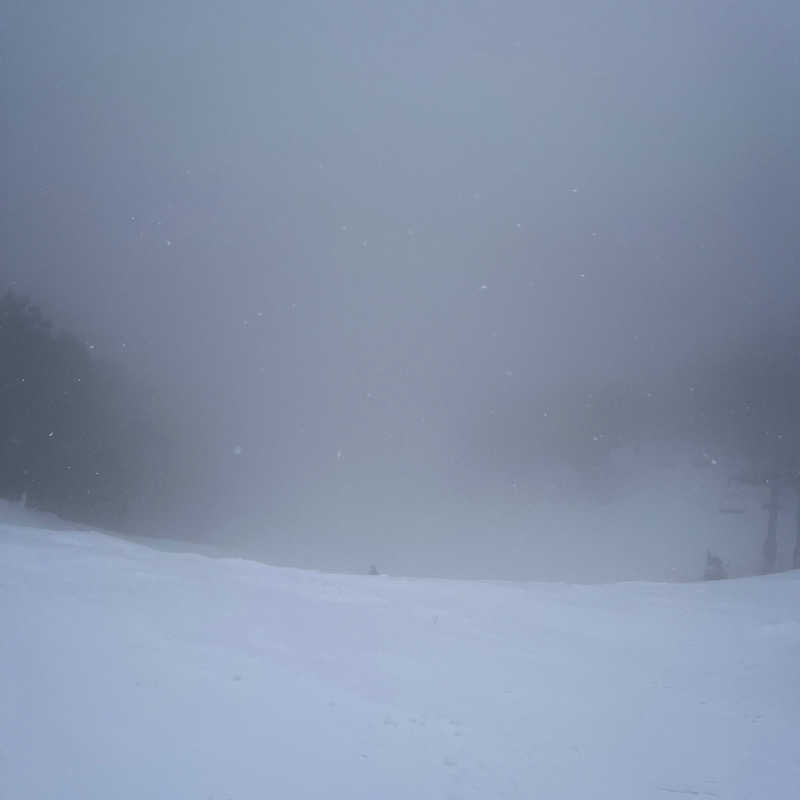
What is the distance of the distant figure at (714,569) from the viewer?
37.7 meters

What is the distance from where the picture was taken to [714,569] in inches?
1497

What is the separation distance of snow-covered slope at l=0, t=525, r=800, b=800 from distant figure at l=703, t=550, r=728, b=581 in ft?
72.0

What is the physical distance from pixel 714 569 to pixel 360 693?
33644 millimetres

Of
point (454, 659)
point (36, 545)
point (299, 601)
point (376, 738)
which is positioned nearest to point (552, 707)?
point (454, 659)

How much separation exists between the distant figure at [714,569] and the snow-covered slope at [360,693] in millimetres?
21951

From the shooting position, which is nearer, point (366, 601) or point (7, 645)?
point (7, 645)

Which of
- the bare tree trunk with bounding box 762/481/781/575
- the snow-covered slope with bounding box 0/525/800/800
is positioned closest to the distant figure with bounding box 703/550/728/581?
the bare tree trunk with bounding box 762/481/781/575

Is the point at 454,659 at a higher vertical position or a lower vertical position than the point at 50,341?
lower

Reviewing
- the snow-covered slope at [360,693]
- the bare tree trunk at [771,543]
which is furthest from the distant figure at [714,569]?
the snow-covered slope at [360,693]

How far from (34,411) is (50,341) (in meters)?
5.04

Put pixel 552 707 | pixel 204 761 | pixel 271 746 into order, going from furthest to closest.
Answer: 1. pixel 552 707
2. pixel 271 746
3. pixel 204 761

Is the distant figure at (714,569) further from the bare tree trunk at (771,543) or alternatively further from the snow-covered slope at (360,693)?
the snow-covered slope at (360,693)

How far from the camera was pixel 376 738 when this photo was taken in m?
8.82

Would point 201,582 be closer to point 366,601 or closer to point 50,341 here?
point 366,601
